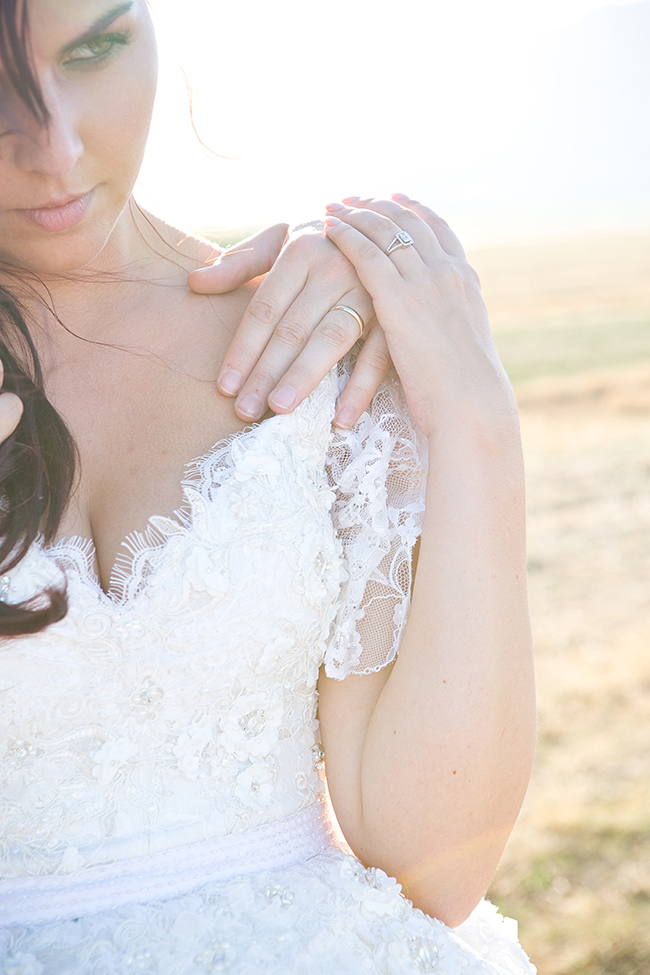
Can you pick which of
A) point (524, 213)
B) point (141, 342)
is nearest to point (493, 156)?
point (524, 213)

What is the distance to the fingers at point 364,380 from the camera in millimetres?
1836

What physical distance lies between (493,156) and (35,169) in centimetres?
19038

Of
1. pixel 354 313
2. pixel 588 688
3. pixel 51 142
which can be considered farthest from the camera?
pixel 588 688

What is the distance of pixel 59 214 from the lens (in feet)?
5.35

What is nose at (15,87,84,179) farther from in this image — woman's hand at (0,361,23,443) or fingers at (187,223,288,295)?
fingers at (187,223,288,295)

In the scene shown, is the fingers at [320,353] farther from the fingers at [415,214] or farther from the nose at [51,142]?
the nose at [51,142]

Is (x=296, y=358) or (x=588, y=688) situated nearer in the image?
(x=296, y=358)

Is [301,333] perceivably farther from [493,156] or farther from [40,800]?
[493,156]

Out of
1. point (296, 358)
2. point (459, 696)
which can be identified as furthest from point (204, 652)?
point (296, 358)

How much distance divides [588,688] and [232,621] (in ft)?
13.5

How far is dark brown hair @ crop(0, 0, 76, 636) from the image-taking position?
1465mm

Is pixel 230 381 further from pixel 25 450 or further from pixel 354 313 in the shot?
pixel 25 450

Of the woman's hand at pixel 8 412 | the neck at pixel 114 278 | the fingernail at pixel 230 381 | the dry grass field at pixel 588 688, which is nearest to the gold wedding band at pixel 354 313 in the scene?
the fingernail at pixel 230 381

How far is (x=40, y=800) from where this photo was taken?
5.33 feet
